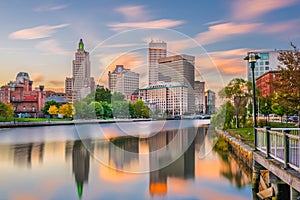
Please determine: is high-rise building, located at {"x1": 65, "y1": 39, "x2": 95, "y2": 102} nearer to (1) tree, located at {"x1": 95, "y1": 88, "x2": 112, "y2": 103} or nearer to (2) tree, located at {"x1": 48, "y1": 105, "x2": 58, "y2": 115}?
(1) tree, located at {"x1": 95, "y1": 88, "x2": 112, "y2": 103}

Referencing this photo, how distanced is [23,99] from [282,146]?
383 ft

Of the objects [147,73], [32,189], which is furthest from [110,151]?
[32,189]

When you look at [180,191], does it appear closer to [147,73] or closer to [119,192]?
[119,192]

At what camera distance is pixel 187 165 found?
23.2 metres

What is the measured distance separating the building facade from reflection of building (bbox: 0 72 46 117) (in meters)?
77.2

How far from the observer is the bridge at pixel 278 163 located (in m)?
8.95

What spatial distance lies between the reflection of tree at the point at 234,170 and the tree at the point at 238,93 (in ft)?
48.2

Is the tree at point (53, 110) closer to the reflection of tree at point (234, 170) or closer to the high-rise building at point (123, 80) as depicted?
the high-rise building at point (123, 80)

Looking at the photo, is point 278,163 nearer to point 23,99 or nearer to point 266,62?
point 23,99

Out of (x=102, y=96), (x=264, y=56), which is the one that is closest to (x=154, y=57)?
(x=102, y=96)

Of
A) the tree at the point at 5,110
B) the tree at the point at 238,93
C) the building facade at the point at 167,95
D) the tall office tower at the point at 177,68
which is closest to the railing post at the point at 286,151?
the tall office tower at the point at 177,68

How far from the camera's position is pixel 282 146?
1117 cm

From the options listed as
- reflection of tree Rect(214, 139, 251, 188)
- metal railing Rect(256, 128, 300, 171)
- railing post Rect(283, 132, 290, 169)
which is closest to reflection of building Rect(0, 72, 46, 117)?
reflection of tree Rect(214, 139, 251, 188)

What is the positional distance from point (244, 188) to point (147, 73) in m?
13.3
